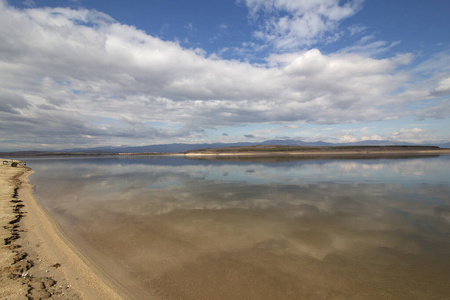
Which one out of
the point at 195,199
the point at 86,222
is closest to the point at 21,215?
the point at 86,222

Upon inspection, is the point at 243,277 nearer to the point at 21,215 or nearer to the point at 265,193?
the point at 265,193

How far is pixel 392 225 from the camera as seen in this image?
12508mm

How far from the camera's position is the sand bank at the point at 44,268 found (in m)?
6.83

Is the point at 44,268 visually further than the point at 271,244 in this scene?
No

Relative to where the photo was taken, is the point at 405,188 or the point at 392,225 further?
the point at 405,188

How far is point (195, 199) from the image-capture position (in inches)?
775

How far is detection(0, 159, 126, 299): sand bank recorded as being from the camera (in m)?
6.83

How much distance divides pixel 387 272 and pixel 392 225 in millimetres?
6066

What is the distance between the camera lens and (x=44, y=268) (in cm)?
822

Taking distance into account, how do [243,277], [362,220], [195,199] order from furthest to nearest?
1. [195,199]
2. [362,220]
3. [243,277]

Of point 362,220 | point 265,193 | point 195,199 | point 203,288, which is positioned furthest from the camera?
point 265,193

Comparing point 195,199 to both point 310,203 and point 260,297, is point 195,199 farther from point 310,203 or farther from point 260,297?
point 260,297

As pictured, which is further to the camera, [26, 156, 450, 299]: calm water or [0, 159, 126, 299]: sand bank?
[26, 156, 450, 299]: calm water

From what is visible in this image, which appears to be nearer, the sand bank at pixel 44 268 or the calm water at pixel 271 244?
the sand bank at pixel 44 268
